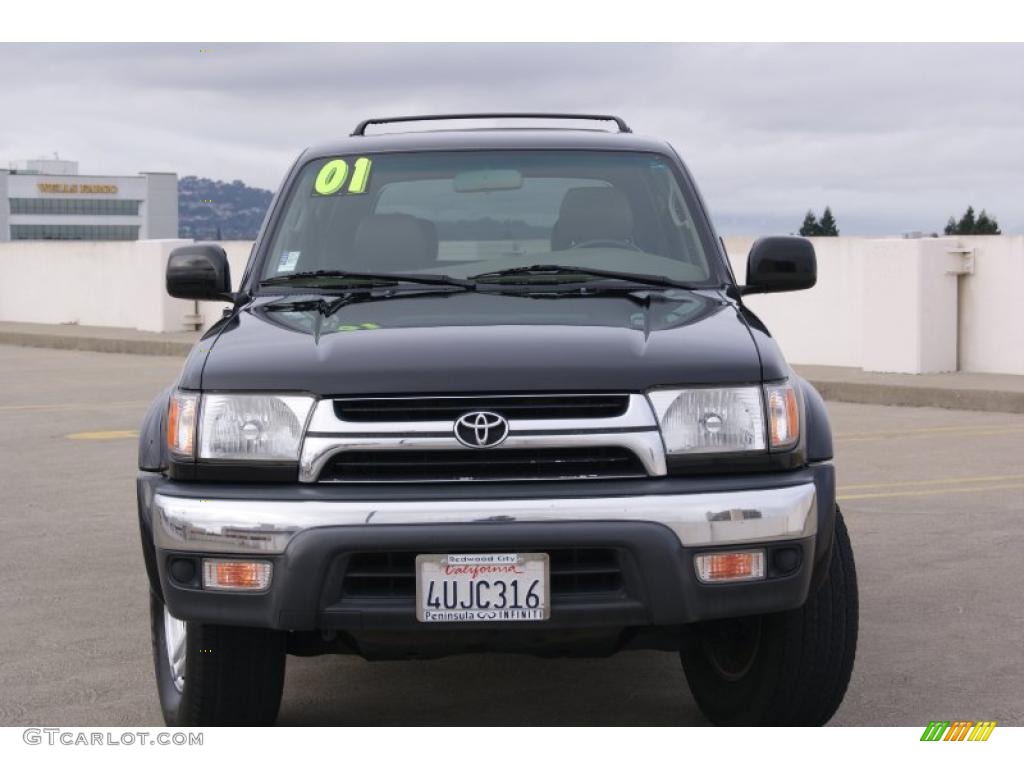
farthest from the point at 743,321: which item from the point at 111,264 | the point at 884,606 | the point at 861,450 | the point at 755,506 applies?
the point at 111,264

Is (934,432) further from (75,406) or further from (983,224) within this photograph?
(983,224)

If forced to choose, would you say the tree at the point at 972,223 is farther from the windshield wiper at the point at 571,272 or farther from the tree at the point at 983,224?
the windshield wiper at the point at 571,272

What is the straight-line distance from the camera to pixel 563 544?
4.21 metres

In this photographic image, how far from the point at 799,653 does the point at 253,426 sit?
61.2 inches

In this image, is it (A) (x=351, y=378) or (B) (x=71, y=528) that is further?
(B) (x=71, y=528)

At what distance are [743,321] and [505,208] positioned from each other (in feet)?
4.22

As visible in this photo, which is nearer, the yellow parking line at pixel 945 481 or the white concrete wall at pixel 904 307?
the yellow parking line at pixel 945 481

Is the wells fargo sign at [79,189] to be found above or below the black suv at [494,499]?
above

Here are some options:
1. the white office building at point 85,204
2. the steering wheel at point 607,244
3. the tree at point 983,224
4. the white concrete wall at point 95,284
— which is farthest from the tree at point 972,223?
the white office building at point 85,204

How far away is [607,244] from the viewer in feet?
19.0

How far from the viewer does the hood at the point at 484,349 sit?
172 inches

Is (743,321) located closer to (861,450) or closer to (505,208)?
(505,208)
